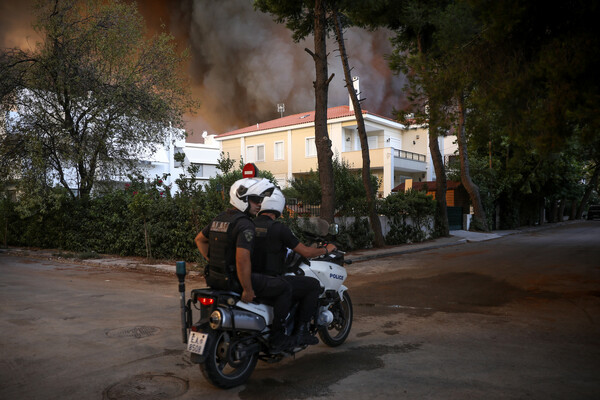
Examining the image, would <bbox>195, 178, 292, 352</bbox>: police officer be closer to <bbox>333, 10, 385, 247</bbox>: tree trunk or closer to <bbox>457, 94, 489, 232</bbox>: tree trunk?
<bbox>333, 10, 385, 247</bbox>: tree trunk

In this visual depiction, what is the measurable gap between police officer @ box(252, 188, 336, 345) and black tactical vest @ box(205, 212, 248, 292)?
245mm

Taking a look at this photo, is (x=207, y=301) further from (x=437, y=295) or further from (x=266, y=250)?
(x=437, y=295)

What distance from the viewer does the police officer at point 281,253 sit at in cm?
420

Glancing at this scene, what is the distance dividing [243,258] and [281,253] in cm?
52

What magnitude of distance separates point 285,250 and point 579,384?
300cm

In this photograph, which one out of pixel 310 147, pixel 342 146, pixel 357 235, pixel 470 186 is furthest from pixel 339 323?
pixel 310 147

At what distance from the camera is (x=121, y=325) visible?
21.4 ft

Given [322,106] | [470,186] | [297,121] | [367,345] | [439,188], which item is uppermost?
[297,121]

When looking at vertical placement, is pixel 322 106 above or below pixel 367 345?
above

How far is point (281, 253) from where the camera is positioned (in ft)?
14.4

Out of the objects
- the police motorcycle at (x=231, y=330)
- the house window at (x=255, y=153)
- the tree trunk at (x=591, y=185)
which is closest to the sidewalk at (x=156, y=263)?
the tree trunk at (x=591, y=185)

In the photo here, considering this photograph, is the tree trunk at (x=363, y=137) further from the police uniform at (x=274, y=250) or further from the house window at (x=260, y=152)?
the house window at (x=260, y=152)

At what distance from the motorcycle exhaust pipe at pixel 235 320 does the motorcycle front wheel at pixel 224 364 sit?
0.15 meters

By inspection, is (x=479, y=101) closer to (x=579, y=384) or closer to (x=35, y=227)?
(x=579, y=384)
